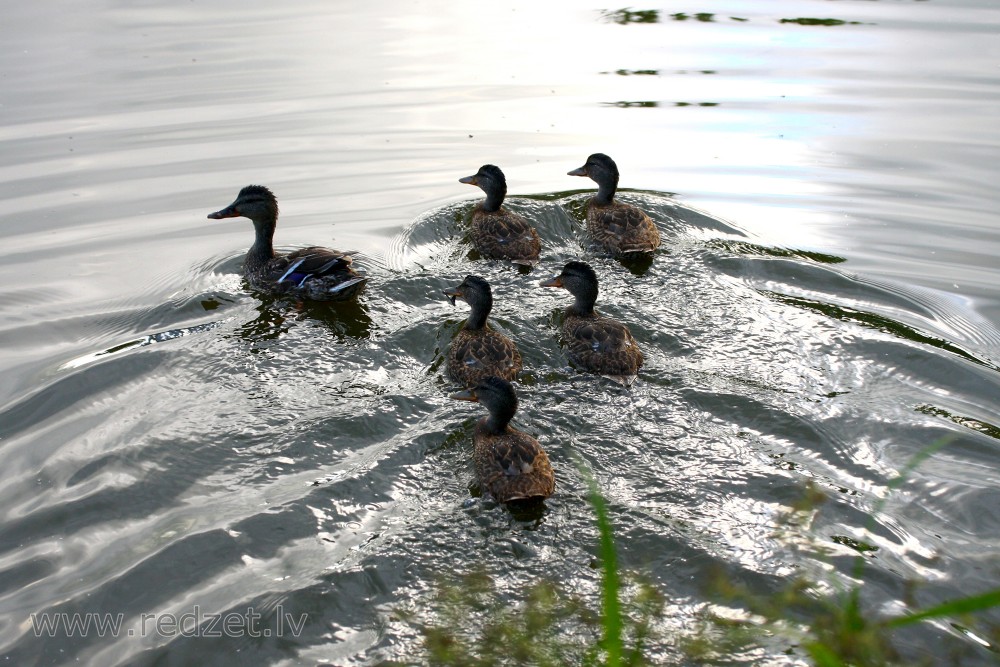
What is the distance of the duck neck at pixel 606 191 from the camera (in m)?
10.1

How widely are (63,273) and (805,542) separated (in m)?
7.21

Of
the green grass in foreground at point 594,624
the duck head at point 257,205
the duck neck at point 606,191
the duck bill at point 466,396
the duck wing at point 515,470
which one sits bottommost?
the green grass in foreground at point 594,624

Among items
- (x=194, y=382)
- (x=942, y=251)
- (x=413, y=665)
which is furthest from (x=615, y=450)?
(x=942, y=251)

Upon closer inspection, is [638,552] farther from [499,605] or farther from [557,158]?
[557,158]

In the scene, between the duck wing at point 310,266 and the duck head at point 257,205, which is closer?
the duck wing at point 310,266

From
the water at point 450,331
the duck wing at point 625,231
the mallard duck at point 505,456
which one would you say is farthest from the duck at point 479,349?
the duck wing at point 625,231

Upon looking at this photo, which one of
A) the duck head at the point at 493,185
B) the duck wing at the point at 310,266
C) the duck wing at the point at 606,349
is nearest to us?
the duck wing at the point at 606,349

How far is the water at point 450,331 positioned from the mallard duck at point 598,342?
0.14 m

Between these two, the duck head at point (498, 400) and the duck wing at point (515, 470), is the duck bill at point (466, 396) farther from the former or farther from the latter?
the duck wing at point (515, 470)

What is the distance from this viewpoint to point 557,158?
11820 mm

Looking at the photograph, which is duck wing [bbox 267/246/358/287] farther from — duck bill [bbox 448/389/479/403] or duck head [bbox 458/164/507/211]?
duck bill [bbox 448/389/479/403]

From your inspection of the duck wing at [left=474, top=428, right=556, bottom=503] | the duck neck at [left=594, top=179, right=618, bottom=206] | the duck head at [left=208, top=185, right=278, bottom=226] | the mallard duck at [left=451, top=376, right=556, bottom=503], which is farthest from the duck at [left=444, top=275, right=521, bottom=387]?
the duck neck at [left=594, top=179, right=618, bottom=206]

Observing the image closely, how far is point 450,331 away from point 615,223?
2.41 metres

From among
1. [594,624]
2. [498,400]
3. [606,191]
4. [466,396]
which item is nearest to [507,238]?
[606,191]
